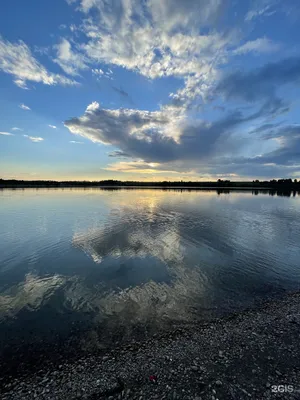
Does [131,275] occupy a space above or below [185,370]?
below

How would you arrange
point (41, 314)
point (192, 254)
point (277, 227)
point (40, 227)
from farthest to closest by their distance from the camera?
point (277, 227) → point (40, 227) → point (192, 254) → point (41, 314)

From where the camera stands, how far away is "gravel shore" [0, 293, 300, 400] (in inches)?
184

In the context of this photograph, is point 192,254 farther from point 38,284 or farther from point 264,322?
point 38,284

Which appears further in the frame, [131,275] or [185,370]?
[131,275]

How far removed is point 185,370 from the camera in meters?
5.30

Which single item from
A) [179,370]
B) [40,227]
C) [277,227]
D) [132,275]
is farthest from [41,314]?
[277,227]

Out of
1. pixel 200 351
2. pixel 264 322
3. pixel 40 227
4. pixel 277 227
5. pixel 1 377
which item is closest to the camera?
pixel 1 377

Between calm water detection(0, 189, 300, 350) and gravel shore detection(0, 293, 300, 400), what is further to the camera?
calm water detection(0, 189, 300, 350)

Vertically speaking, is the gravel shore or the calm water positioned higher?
the gravel shore

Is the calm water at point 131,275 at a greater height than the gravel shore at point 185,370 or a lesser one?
lesser

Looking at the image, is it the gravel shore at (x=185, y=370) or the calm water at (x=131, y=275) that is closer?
the gravel shore at (x=185, y=370)

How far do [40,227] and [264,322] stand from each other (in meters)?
22.9

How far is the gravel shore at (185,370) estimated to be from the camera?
4.67m

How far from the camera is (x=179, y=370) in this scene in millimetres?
5312
